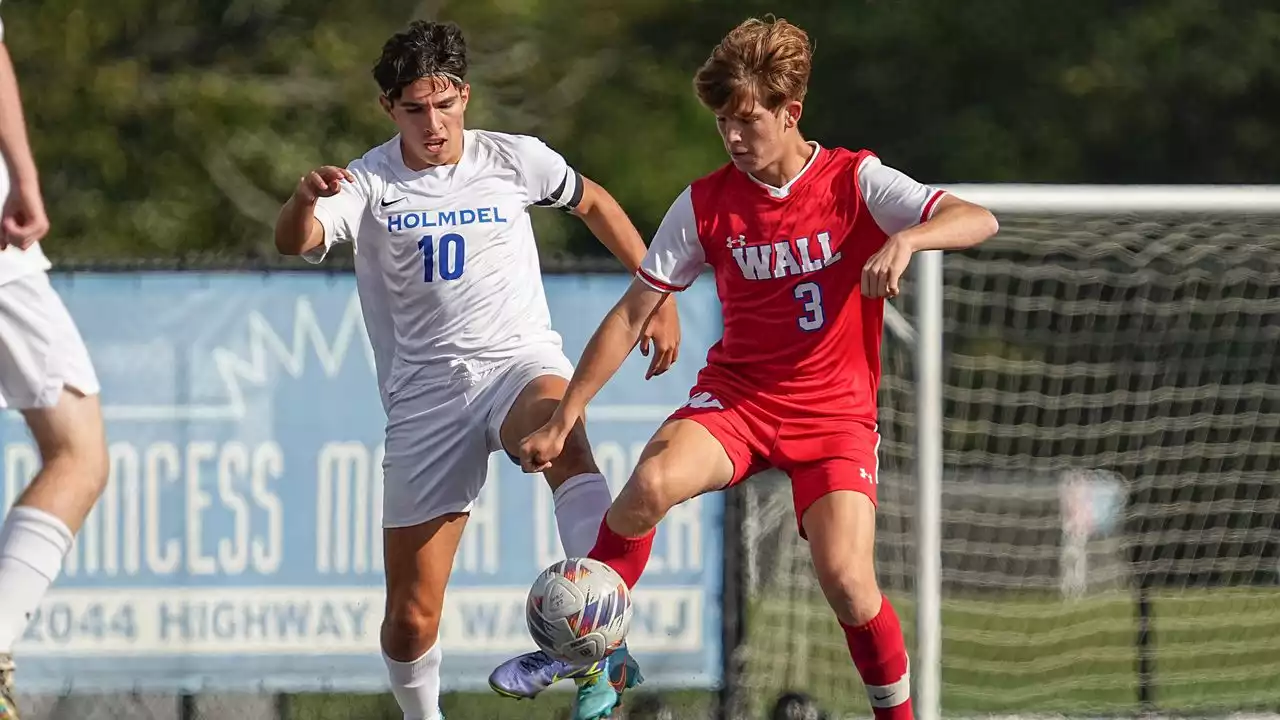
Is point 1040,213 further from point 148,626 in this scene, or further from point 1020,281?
point 148,626

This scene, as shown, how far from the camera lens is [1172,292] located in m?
9.62

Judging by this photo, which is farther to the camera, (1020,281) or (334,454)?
(1020,281)

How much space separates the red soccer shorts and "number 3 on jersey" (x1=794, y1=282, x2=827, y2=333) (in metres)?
0.24

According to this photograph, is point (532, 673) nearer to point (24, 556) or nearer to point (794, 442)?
point (794, 442)

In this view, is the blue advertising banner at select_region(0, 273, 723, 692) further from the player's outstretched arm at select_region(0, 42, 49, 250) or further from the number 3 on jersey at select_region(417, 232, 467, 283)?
the player's outstretched arm at select_region(0, 42, 49, 250)

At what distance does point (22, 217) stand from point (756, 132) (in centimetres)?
196

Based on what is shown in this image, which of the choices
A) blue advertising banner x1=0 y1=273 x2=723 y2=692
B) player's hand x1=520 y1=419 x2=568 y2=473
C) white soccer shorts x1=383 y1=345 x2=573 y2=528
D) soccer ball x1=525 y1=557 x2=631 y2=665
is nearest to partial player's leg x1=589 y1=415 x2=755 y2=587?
soccer ball x1=525 y1=557 x2=631 y2=665

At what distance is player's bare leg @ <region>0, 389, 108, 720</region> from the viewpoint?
16.8 ft

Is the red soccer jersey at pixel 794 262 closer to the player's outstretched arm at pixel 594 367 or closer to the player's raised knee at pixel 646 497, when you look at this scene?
the player's outstretched arm at pixel 594 367

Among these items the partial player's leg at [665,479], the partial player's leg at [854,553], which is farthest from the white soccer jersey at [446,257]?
the partial player's leg at [854,553]

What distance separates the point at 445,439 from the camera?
6.24 metres

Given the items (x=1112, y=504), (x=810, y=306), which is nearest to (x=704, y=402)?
(x=810, y=306)

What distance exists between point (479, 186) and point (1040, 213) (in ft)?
8.66

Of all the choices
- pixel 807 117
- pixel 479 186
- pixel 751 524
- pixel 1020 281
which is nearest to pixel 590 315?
pixel 751 524
